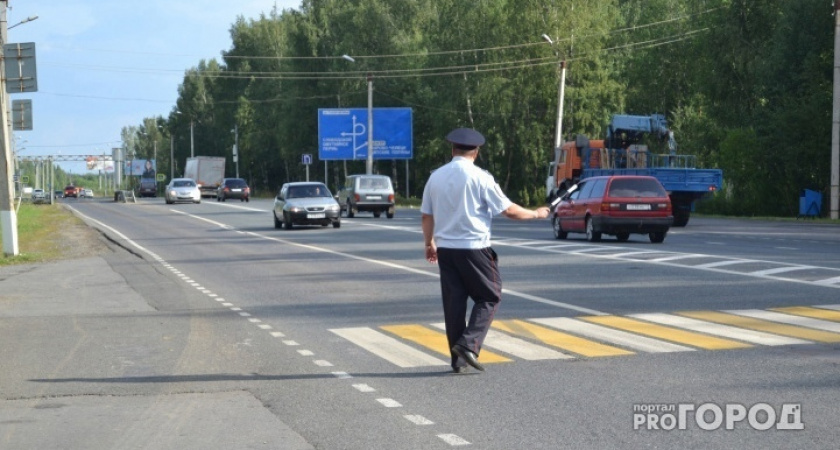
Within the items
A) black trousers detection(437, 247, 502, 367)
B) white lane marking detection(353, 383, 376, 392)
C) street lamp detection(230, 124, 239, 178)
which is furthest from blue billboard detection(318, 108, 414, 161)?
white lane marking detection(353, 383, 376, 392)

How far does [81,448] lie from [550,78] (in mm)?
71190

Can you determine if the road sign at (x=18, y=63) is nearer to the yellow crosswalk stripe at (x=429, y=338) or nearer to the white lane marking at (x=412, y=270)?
the white lane marking at (x=412, y=270)

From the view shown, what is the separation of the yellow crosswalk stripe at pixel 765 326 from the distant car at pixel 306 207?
27777 mm

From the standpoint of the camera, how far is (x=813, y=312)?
13758 millimetres

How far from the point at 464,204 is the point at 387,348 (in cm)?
217

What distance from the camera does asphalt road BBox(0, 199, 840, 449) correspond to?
7660mm

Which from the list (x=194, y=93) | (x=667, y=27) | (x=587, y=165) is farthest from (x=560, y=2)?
(x=194, y=93)

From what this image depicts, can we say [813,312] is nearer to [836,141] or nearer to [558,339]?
[558,339]

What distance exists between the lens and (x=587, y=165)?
151 ft

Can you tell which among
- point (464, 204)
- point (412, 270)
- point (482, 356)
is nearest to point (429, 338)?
point (482, 356)

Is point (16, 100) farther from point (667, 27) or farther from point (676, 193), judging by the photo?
point (667, 27)

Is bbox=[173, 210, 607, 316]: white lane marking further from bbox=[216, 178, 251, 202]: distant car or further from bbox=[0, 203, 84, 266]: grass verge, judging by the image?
bbox=[216, 178, 251, 202]: distant car

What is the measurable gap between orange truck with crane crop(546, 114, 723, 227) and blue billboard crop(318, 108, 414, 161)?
1021 inches

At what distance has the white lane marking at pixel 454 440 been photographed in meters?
7.14
